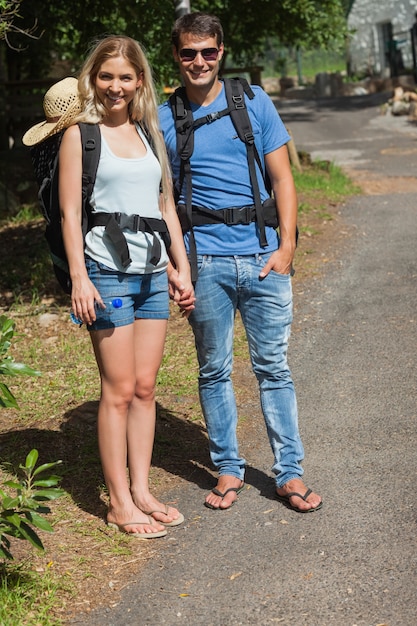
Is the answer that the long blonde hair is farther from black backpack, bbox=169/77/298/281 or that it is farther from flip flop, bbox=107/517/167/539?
flip flop, bbox=107/517/167/539

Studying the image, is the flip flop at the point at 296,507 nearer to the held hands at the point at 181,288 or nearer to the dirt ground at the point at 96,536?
the dirt ground at the point at 96,536

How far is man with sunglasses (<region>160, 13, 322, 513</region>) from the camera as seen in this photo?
4336 millimetres

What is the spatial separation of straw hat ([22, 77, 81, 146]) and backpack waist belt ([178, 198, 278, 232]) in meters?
0.65

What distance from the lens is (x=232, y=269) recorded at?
4410 mm

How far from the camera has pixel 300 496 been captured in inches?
180

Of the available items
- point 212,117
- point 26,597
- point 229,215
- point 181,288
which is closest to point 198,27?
point 212,117

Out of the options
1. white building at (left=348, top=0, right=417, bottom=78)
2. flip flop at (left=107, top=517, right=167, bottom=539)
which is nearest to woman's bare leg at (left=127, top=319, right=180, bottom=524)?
flip flop at (left=107, top=517, right=167, bottom=539)

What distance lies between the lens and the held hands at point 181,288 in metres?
4.34

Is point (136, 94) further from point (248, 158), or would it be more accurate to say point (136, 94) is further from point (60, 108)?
point (248, 158)

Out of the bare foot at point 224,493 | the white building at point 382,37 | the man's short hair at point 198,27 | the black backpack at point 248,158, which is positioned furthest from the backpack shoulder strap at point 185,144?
the white building at point 382,37

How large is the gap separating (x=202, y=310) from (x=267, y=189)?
0.61m

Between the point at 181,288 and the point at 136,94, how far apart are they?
83 centimetres

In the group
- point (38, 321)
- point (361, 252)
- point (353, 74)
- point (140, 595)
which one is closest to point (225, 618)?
point (140, 595)

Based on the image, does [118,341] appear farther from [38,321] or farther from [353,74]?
[353,74]
